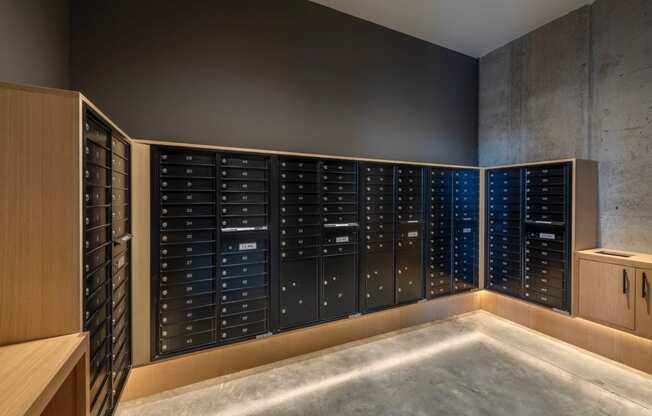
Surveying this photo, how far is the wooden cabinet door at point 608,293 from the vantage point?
2088 mm

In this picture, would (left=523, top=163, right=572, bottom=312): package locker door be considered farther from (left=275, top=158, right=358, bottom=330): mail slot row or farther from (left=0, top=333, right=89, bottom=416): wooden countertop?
(left=0, top=333, right=89, bottom=416): wooden countertop

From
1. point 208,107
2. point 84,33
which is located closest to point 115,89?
point 84,33

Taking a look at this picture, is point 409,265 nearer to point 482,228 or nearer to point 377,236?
point 377,236

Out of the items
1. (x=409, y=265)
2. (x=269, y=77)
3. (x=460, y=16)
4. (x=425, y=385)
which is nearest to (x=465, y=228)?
(x=409, y=265)

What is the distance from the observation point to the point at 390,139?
3064 millimetres

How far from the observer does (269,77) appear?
246 cm

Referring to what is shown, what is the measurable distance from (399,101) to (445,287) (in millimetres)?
2066

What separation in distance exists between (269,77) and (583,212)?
300cm

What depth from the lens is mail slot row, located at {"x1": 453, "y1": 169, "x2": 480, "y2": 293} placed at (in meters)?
2.96

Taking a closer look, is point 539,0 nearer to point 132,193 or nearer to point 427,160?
point 427,160

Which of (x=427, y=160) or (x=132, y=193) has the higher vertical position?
(x=427, y=160)

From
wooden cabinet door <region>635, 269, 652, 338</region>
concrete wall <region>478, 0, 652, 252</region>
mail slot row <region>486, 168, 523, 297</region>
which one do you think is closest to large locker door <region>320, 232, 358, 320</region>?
mail slot row <region>486, 168, 523, 297</region>

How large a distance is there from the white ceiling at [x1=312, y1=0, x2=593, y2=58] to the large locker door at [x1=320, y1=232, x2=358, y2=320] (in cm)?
223

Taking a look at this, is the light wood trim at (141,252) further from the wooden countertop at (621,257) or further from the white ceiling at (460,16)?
the wooden countertop at (621,257)
